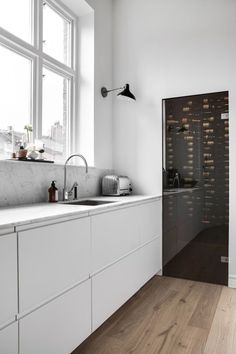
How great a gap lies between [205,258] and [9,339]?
6.97ft

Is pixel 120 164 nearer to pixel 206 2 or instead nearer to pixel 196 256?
pixel 196 256

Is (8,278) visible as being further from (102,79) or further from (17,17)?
(102,79)

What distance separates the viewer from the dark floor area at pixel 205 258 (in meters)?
2.75

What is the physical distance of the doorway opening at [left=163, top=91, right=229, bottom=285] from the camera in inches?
108

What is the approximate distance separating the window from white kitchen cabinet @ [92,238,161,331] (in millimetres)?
1115

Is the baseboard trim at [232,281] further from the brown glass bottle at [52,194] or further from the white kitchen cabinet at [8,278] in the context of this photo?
the white kitchen cabinet at [8,278]

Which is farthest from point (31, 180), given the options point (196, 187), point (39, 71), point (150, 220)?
point (196, 187)

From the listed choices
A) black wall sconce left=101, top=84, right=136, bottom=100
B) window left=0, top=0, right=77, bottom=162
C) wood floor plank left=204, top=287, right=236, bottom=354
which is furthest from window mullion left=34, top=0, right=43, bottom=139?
wood floor plank left=204, top=287, right=236, bottom=354

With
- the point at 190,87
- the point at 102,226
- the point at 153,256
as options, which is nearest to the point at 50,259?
the point at 102,226

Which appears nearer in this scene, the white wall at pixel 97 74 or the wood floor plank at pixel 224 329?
the wood floor plank at pixel 224 329

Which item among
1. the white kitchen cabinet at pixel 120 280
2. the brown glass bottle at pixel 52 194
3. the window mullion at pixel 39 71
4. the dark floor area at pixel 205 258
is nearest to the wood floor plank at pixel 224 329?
the dark floor area at pixel 205 258

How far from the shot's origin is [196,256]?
2852mm

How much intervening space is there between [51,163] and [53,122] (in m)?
0.62

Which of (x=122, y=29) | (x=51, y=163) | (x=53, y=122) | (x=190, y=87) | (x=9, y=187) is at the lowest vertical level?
(x=9, y=187)
